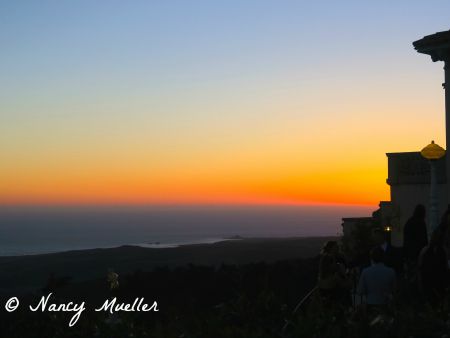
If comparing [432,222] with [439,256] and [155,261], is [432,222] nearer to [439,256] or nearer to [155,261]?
[439,256]

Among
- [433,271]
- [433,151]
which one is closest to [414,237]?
[433,151]

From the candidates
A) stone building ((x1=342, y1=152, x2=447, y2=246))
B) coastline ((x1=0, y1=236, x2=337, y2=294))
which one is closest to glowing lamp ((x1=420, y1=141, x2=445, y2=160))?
stone building ((x1=342, y1=152, x2=447, y2=246))

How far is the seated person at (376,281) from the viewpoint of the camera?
966cm

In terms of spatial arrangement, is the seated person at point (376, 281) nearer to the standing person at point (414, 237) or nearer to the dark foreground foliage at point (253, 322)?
the dark foreground foliage at point (253, 322)

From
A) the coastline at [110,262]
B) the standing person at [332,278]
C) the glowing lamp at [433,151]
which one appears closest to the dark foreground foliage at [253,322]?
the standing person at [332,278]

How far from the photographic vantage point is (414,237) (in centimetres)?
1350

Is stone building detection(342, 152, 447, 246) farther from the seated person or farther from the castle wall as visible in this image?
the seated person

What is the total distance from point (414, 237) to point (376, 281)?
4047 mm

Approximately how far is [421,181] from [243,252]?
28857mm

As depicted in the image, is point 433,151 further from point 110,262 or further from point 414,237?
point 110,262

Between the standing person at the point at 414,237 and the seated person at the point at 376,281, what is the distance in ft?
11.3

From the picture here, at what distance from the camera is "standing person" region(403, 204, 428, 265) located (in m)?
13.2

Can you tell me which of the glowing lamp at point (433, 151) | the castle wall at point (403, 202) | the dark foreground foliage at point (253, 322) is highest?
the glowing lamp at point (433, 151)

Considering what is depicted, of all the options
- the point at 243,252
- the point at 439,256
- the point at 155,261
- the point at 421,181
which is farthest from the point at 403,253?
the point at 243,252
